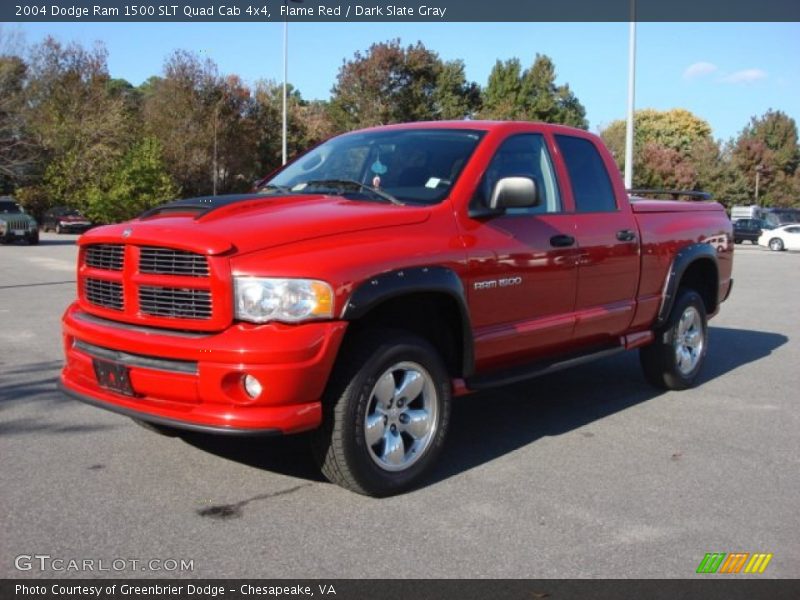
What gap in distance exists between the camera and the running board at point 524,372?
471cm

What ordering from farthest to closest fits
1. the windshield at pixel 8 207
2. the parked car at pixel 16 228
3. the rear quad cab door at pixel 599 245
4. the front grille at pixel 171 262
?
the windshield at pixel 8 207, the parked car at pixel 16 228, the rear quad cab door at pixel 599 245, the front grille at pixel 171 262

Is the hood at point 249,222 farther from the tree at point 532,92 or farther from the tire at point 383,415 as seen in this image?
the tree at point 532,92

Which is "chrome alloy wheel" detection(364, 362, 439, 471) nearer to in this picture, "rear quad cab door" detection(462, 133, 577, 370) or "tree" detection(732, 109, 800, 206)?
"rear quad cab door" detection(462, 133, 577, 370)

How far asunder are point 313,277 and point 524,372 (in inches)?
71.2

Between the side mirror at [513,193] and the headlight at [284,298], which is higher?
the side mirror at [513,193]

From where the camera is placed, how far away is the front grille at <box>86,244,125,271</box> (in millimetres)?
4250

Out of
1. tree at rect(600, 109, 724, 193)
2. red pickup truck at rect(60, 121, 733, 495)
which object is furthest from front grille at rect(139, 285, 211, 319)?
tree at rect(600, 109, 724, 193)

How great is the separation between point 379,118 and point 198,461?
1643 inches

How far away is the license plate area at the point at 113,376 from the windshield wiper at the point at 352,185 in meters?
1.65

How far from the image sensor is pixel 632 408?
6242 millimetres

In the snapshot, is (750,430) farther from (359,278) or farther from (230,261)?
(230,261)

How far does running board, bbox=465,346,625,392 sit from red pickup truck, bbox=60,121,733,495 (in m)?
0.01

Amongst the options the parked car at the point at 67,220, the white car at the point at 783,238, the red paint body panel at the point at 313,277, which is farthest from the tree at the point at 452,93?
the red paint body panel at the point at 313,277
